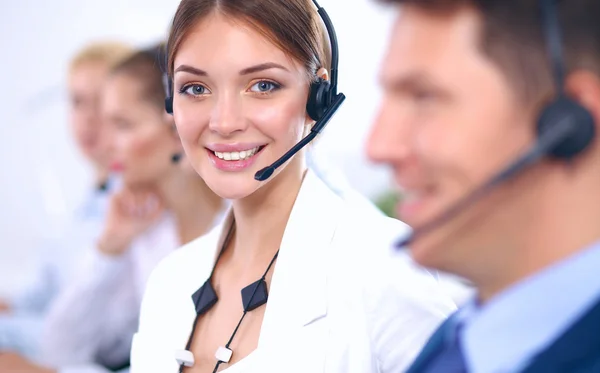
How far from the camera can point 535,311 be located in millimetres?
646

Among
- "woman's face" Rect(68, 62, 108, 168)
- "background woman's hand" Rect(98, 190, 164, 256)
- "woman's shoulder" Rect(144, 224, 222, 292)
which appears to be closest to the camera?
"woman's shoulder" Rect(144, 224, 222, 292)

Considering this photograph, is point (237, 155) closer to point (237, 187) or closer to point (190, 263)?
point (237, 187)

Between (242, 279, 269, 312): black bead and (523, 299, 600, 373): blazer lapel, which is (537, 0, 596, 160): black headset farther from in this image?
(242, 279, 269, 312): black bead

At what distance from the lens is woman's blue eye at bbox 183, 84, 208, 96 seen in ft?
3.74

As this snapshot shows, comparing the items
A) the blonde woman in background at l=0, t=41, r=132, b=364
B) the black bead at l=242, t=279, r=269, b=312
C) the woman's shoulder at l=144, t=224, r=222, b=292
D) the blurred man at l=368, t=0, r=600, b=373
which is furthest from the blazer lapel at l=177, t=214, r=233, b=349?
the blonde woman in background at l=0, t=41, r=132, b=364

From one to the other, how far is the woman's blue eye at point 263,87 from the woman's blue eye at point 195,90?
8 cm

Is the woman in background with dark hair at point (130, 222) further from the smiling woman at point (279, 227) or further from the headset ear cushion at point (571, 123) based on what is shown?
the headset ear cushion at point (571, 123)

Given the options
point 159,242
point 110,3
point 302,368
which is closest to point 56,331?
point 159,242

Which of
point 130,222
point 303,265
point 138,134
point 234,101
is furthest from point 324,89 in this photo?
point 130,222

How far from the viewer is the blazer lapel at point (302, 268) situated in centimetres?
110

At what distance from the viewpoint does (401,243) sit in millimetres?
708

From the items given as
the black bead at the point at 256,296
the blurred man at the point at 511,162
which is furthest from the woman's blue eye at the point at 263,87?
the blurred man at the point at 511,162

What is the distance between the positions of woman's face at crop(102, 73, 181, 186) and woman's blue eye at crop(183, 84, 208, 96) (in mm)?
1196

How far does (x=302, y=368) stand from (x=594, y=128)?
1.97 ft
